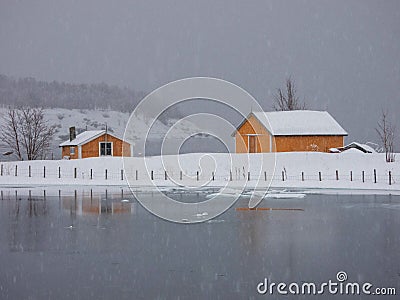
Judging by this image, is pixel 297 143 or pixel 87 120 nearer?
pixel 297 143

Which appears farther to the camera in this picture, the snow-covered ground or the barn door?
the barn door

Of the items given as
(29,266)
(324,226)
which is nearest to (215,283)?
(29,266)

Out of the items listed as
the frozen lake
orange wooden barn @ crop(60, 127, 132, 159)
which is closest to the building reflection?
the frozen lake

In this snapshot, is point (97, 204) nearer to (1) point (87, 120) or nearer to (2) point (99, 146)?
(2) point (99, 146)

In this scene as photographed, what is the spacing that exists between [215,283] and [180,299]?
1.12 metres

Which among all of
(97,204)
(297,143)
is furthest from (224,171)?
(97,204)

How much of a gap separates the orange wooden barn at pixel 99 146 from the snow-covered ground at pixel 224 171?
6494 mm

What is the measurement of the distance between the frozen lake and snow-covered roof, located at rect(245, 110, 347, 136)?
3111 centimetres

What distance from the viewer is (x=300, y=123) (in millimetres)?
52469

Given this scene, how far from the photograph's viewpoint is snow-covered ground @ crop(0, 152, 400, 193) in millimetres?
36125

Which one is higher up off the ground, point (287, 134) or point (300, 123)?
point (300, 123)

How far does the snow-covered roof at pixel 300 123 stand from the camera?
50.6 m

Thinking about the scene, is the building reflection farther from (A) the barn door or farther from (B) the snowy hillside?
(B) the snowy hillside

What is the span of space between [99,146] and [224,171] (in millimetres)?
18692
